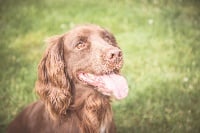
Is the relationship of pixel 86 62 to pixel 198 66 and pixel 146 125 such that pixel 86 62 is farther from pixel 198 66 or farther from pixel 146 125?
pixel 198 66

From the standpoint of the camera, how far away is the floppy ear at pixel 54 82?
4.51m

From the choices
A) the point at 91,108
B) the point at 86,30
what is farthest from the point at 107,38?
the point at 91,108

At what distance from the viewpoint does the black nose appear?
13.8 ft

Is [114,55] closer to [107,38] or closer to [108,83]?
[108,83]

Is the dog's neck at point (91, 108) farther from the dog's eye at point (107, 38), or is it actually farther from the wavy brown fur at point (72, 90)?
the dog's eye at point (107, 38)

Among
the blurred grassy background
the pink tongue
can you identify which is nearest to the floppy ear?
the pink tongue

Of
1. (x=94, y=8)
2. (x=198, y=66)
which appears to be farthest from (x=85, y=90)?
(x=94, y=8)

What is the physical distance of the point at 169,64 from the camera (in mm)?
6910

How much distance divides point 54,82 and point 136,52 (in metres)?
2.97

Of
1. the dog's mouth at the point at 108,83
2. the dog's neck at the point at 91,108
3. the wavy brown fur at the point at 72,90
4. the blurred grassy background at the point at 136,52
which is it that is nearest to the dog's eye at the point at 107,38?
the wavy brown fur at the point at 72,90

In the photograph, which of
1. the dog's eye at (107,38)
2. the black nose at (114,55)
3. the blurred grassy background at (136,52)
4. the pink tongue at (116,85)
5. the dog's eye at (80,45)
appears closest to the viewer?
the black nose at (114,55)

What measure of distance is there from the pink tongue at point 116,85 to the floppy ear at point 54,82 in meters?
0.43

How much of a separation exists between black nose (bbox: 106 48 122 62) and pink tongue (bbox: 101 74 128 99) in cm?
25

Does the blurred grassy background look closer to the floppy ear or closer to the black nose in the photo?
the floppy ear
